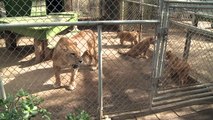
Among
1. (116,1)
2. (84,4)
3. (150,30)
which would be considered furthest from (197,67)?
(84,4)

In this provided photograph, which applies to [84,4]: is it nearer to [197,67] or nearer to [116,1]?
[116,1]

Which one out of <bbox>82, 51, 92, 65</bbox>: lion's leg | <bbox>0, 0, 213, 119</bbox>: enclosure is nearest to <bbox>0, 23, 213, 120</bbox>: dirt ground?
<bbox>0, 0, 213, 119</bbox>: enclosure

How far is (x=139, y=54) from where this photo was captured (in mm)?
6570

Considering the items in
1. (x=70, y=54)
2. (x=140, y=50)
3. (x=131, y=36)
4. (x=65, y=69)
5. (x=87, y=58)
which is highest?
(x=131, y=36)

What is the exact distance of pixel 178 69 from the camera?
474 cm

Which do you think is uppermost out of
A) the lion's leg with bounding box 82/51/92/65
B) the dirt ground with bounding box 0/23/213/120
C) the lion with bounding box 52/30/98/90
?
the lion with bounding box 52/30/98/90

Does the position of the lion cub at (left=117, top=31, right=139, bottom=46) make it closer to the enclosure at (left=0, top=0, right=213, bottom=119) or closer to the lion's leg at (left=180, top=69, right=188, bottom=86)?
the enclosure at (left=0, top=0, right=213, bottom=119)

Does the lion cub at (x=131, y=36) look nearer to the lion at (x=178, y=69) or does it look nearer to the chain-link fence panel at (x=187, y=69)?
the chain-link fence panel at (x=187, y=69)

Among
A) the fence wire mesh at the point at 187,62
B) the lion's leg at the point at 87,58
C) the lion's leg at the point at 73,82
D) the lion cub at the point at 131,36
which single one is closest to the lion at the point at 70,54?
the lion's leg at the point at 73,82

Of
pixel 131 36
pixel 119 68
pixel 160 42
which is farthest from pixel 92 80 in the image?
pixel 131 36

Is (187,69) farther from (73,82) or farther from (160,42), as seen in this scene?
(73,82)

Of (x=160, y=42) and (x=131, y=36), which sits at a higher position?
(x=160, y=42)

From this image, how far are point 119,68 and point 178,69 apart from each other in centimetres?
154

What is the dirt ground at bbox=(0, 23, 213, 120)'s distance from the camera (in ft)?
13.9
